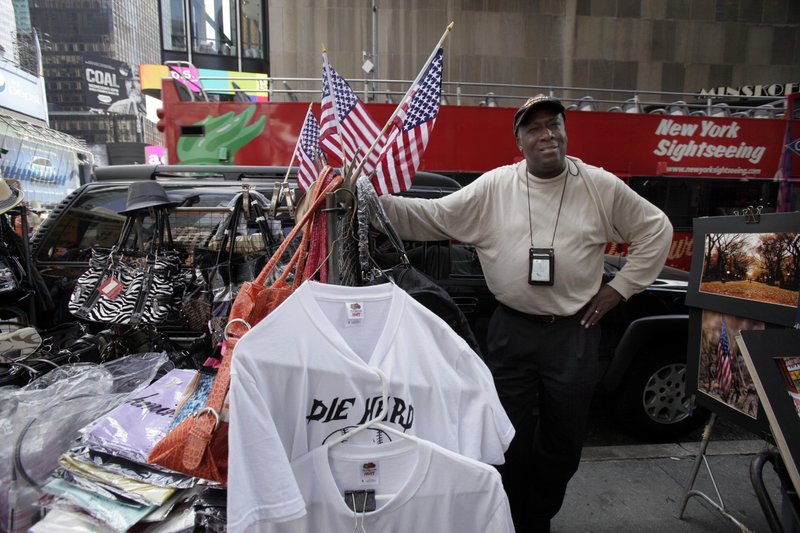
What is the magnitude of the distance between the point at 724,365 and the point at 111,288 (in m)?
3.43

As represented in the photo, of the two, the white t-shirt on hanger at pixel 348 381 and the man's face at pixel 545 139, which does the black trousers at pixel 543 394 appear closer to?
the man's face at pixel 545 139

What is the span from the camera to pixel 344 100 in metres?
2.18

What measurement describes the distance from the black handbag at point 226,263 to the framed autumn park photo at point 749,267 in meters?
2.40

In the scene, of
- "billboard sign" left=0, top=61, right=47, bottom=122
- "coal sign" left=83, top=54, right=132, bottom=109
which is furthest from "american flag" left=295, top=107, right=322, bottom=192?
"coal sign" left=83, top=54, right=132, bottom=109

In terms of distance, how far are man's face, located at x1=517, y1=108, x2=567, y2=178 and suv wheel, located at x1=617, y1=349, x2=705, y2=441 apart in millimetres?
2290

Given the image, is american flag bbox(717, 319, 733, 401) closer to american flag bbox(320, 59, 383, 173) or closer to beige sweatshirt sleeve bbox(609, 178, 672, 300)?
beige sweatshirt sleeve bbox(609, 178, 672, 300)

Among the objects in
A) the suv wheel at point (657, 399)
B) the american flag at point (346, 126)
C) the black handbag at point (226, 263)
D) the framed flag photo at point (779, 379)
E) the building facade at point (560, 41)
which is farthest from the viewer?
the building facade at point (560, 41)

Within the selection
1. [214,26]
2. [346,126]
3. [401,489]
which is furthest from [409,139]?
[214,26]

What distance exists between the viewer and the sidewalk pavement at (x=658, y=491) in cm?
274

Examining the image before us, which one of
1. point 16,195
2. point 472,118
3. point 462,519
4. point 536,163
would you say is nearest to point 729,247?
point 536,163

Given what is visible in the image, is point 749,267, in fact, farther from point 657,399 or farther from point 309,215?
point 309,215

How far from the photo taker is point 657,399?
3.78 meters

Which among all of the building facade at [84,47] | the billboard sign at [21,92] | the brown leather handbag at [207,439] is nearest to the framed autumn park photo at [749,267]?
the brown leather handbag at [207,439]

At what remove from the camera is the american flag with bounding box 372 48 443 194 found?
191 cm
